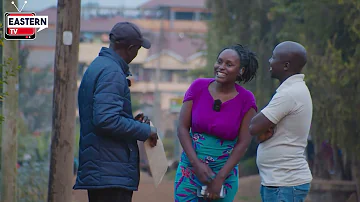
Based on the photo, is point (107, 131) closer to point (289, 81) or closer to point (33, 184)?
point (289, 81)

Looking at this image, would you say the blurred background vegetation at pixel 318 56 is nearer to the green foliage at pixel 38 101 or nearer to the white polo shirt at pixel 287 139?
the white polo shirt at pixel 287 139

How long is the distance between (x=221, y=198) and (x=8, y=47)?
5.84 meters

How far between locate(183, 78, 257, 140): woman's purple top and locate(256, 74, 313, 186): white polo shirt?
34 cm

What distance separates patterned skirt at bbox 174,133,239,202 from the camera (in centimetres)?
482

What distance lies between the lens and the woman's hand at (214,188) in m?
4.73

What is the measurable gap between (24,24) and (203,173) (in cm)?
419

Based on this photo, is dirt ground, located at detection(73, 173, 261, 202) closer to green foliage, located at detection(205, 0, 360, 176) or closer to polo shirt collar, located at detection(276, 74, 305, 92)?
green foliage, located at detection(205, 0, 360, 176)

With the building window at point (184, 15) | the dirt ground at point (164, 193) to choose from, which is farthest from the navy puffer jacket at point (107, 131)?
the building window at point (184, 15)

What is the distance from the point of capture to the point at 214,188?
15.5 ft

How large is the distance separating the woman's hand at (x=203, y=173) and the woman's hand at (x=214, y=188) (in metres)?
0.03

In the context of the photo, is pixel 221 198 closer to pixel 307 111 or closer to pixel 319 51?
pixel 307 111

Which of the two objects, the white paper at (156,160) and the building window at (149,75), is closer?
the white paper at (156,160)

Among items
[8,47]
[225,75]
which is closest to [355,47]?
[8,47]

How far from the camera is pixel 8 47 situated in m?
9.75
